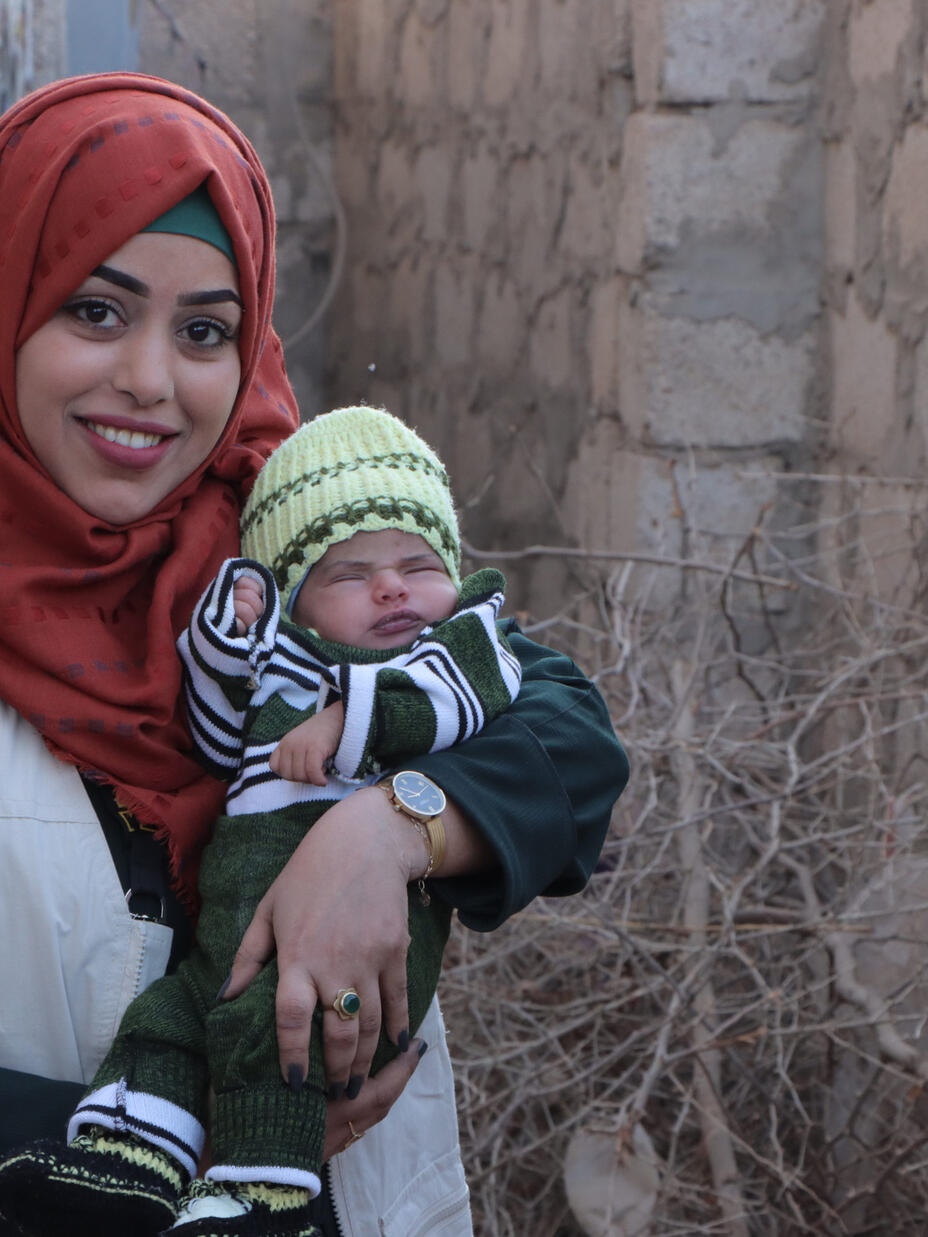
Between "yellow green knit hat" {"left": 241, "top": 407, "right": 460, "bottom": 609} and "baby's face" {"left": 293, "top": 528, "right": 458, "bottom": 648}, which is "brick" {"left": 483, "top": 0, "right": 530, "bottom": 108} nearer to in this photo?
"yellow green knit hat" {"left": 241, "top": 407, "right": 460, "bottom": 609}

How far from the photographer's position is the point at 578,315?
4.14 m

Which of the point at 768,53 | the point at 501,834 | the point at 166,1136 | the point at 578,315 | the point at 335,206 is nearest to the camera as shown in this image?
the point at 166,1136

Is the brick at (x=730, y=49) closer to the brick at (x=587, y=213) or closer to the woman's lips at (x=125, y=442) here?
the brick at (x=587, y=213)

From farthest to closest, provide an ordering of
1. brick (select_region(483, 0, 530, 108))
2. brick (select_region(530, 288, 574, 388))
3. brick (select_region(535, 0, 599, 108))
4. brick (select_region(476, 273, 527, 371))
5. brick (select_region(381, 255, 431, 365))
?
brick (select_region(381, 255, 431, 365)) → brick (select_region(476, 273, 527, 371)) → brick (select_region(483, 0, 530, 108)) → brick (select_region(530, 288, 574, 388)) → brick (select_region(535, 0, 599, 108))

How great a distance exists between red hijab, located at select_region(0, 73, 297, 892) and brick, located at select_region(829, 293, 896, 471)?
1.97 meters

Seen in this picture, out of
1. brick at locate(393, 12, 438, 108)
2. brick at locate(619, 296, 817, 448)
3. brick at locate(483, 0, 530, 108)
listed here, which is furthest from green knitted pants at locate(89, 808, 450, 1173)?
brick at locate(393, 12, 438, 108)

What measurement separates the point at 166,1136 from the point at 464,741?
0.48 metres

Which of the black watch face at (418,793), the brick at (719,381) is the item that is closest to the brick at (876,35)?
the brick at (719,381)

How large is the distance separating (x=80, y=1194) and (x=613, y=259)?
3044mm

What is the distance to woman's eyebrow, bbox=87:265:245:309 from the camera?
1.44m

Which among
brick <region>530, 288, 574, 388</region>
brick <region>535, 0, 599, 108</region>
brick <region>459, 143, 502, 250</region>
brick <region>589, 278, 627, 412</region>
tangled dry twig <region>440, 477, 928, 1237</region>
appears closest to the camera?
tangled dry twig <region>440, 477, 928, 1237</region>

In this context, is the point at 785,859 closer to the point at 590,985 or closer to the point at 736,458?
the point at 590,985

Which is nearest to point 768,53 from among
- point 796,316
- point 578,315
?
point 796,316

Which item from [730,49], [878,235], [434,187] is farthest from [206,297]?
[434,187]
